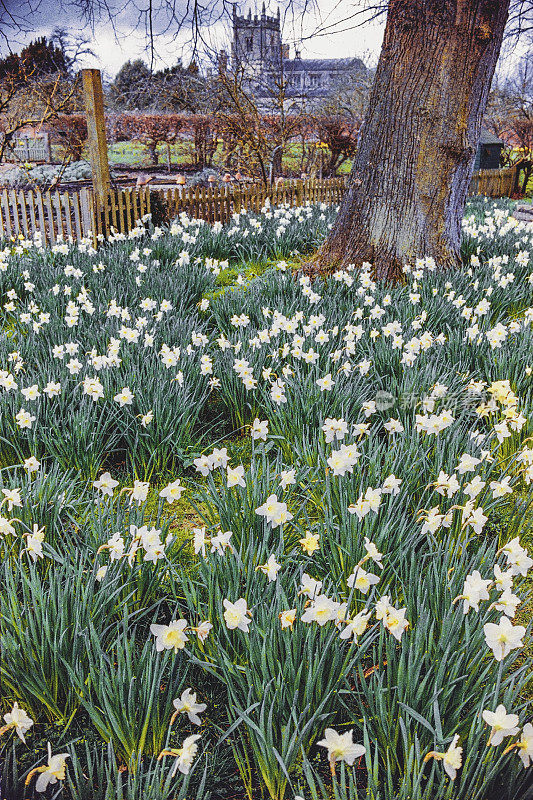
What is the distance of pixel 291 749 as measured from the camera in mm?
1277

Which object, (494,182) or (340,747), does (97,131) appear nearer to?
(340,747)

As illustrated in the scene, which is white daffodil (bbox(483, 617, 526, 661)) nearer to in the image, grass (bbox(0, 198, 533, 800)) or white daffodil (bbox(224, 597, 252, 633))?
grass (bbox(0, 198, 533, 800))

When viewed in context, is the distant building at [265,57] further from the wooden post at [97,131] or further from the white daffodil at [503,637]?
the white daffodil at [503,637]

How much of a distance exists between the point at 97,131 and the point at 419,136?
452 centimetres

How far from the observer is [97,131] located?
7746 mm

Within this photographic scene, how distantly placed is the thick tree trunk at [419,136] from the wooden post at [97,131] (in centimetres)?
368

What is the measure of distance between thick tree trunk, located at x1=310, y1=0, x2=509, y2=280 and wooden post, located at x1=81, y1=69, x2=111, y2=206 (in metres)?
3.68

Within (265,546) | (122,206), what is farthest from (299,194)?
(265,546)

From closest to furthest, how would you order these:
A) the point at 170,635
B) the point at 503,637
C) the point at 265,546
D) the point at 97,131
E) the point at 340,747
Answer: the point at 340,747, the point at 503,637, the point at 170,635, the point at 265,546, the point at 97,131

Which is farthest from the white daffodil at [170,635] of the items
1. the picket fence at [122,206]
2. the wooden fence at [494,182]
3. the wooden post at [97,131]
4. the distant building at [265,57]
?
the wooden fence at [494,182]

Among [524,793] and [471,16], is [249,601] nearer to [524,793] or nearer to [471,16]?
[524,793]

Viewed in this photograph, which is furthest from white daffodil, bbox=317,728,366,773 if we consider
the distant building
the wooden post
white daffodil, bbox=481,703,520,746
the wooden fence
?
the wooden fence

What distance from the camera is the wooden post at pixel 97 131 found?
7.57 meters

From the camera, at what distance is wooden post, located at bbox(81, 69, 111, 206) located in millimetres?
7570
